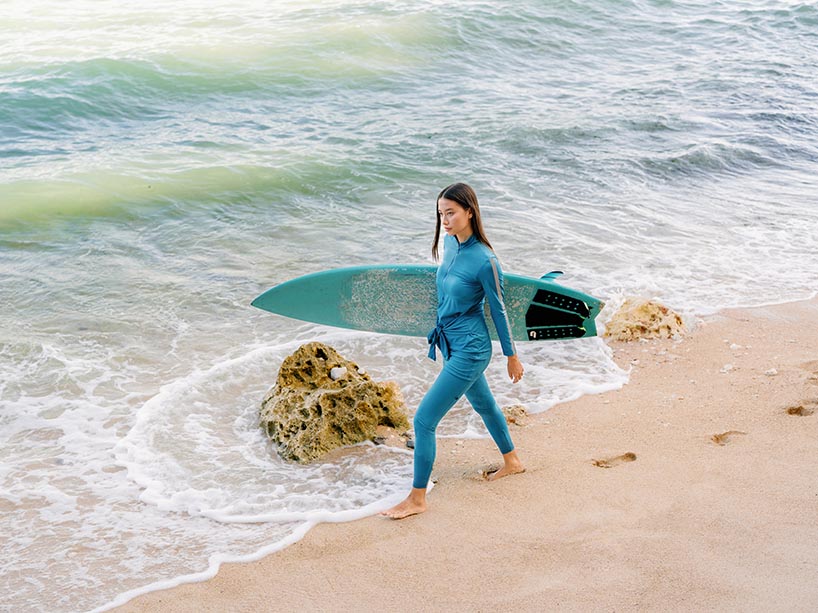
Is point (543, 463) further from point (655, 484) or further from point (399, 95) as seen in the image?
point (399, 95)

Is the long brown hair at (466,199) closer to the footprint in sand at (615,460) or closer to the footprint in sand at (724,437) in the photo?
the footprint in sand at (615,460)

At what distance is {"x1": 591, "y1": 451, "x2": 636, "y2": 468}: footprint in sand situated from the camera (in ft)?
14.0

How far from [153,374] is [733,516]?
3.78m

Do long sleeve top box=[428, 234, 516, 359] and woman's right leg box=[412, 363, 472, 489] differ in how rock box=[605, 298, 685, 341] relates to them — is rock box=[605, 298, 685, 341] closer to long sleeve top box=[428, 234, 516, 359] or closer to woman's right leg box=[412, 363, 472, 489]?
long sleeve top box=[428, 234, 516, 359]

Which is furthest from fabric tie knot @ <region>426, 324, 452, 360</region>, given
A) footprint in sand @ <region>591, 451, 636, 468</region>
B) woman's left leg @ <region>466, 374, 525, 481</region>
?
footprint in sand @ <region>591, 451, 636, 468</region>

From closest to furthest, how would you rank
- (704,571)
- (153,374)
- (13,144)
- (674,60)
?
1. (704,571)
2. (153,374)
3. (13,144)
4. (674,60)

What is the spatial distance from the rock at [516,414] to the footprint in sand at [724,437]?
1070mm

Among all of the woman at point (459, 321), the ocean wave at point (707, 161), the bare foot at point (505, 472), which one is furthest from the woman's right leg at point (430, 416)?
the ocean wave at point (707, 161)

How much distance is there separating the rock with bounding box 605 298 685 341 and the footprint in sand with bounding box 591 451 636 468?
5.79 ft

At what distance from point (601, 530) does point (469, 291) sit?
1210 mm

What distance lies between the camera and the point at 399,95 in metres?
13.8

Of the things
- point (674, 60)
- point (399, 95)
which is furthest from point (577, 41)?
point (399, 95)

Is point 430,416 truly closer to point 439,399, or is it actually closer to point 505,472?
point 439,399

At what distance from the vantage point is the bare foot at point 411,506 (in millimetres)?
3898
